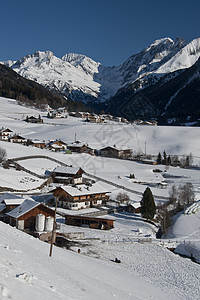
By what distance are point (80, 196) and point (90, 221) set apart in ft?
19.6

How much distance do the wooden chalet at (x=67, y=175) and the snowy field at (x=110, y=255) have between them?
2520 millimetres

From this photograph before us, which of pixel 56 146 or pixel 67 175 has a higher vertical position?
pixel 56 146

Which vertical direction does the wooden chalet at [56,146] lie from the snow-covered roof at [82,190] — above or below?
above

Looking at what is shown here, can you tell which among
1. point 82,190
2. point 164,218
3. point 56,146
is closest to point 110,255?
point 164,218

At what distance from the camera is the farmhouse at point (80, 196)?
34750 mm

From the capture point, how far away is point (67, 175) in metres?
44.7

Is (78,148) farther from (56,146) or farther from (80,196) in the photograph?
(80,196)

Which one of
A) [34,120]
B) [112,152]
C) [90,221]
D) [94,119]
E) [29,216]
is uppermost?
[94,119]

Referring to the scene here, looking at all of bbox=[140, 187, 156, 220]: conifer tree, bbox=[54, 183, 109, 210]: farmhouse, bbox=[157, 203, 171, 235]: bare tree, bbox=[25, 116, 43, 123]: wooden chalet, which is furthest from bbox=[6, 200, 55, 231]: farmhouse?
bbox=[25, 116, 43, 123]: wooden chalet

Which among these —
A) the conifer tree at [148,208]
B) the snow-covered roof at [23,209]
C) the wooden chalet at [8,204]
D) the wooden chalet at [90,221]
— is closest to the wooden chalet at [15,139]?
the wooden chalet at [8,204]

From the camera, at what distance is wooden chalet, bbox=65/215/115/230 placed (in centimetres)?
2884

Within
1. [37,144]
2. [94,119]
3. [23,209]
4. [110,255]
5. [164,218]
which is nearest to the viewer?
[110,255]

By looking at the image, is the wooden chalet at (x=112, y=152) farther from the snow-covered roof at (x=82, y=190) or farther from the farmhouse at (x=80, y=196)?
the farmhouse at (x=80, y=196)

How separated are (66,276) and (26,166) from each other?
39.1 meters
